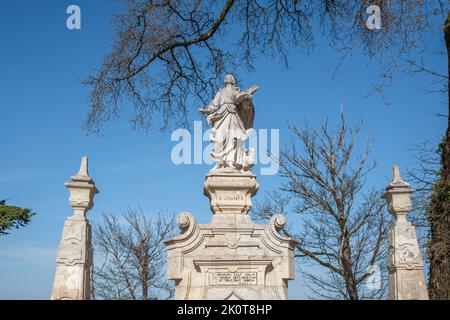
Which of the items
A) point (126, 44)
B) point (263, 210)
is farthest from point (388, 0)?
point (263, 210)

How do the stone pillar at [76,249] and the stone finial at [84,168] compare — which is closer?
the stone pillar at [76,249]

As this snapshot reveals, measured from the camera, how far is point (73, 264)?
8617 mm

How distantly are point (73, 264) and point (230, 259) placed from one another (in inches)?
108

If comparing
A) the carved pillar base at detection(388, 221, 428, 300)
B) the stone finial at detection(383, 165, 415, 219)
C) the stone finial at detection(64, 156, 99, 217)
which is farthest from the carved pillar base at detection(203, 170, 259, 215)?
the carved pillar base at detection(388, 221, 428, 300)

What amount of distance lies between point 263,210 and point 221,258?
9.29 metres

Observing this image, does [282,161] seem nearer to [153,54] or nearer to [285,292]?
[153,54]

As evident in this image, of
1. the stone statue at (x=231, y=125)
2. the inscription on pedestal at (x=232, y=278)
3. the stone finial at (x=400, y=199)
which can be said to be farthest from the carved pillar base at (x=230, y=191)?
the stone finial at (x=400, y=199)

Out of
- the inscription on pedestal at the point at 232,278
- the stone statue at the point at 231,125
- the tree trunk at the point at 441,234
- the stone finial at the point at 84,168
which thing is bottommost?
the inscription on pedestal at the point at 232,278

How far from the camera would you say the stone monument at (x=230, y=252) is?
341 inches

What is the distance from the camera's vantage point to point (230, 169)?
984 cm

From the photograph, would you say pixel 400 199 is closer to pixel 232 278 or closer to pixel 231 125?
pixel 232 278

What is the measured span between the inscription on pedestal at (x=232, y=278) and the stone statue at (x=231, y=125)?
2167mm

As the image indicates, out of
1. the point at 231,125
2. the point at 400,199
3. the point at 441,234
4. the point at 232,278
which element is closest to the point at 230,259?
the point at 232,278

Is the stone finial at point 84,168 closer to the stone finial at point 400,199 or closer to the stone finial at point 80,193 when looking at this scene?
the stone finial at point 80,193
